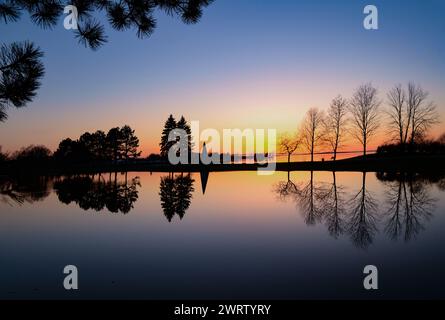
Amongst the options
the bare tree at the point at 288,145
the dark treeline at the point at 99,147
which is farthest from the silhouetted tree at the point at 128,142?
the bare tree at the point at 288,145

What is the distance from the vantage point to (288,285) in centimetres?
452

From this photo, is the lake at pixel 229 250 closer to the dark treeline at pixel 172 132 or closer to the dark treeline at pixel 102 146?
the dark treeline at pixel 172 132

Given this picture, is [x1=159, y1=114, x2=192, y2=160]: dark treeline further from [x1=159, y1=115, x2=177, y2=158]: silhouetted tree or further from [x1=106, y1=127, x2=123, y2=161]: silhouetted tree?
[x1=106, y1=127, x2=123, y2=161]: silhouetted tree

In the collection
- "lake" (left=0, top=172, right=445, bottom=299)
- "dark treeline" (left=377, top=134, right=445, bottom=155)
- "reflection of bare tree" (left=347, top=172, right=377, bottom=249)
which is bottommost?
"lake" (left=0, top=172, right=445, bottom=299)

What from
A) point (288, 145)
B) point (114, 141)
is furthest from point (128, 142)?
point (288, 145)

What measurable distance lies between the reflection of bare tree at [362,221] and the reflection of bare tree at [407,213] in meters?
0.46

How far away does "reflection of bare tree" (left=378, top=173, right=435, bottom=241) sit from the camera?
763 centimetres

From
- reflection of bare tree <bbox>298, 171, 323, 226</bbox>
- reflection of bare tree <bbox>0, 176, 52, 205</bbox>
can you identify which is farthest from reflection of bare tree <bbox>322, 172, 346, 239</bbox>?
reflection of bare tree <bbox>0, 176, 52, 205</bbox>

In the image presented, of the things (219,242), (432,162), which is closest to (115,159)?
(432,162)

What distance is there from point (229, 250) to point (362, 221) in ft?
16.1

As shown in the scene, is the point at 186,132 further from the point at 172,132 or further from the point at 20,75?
the point at 20,75

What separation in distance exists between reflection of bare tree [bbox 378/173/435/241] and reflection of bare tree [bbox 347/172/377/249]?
1.52 ft

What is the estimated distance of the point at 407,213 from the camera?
9.63 meters
